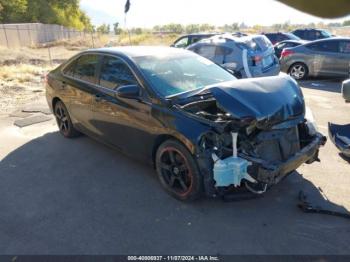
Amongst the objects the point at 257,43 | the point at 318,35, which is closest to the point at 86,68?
the point at 257,43

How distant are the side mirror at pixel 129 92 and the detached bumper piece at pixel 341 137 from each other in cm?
254

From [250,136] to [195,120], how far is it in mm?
583

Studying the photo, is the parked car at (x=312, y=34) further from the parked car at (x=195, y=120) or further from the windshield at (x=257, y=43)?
the parked car at (x=195, y=120)

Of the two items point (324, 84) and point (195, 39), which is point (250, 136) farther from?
point (195, 39)

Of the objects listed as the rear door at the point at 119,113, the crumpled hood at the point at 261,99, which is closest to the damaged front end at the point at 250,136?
the crumpled hood at the point at 261,99

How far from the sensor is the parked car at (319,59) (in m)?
11.1

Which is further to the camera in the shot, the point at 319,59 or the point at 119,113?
the point at 319,59

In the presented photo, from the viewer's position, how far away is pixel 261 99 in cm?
354

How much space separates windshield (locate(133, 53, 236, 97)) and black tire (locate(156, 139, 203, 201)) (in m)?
0.66

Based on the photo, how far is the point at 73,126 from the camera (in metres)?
5.86

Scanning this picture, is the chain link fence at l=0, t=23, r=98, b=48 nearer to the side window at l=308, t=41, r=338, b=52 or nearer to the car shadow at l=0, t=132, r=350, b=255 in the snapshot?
the side window at l=308, t=41, r=338, b=52

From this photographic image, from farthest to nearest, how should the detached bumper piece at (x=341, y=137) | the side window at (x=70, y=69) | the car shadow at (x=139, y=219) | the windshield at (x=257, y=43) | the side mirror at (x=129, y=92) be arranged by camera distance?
the windshield at (x=257, y=43)
the side window at (x=70, y=69)
the detached bumper piece at (x=341, y=137)
the side mirror at (x=129, y=92)
the car shadow at (x=139, y=219)

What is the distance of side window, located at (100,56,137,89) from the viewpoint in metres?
4.47

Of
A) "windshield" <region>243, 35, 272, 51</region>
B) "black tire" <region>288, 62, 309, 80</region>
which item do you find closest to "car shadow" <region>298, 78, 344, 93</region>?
"black tire" <region>288, 62, 309, 80</region>
